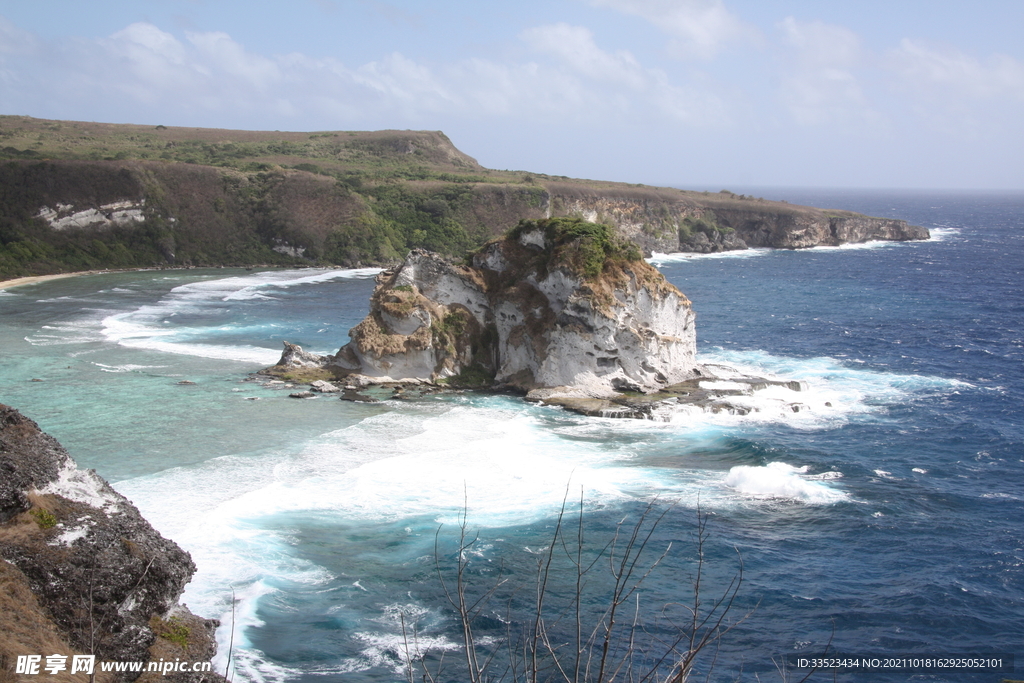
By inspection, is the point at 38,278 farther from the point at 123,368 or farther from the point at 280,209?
the point at 123,368

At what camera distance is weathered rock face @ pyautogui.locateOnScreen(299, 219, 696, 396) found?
42562mm

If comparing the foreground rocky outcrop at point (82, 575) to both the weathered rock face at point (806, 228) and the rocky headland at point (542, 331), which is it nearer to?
the rocky headland at point (542, 331)

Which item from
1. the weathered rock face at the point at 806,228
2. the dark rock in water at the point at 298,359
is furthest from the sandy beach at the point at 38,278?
the weathered rock face at the point at 806,228

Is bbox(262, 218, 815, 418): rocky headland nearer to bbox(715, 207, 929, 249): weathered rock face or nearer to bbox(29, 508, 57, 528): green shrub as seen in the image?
bbox(29, 508, 57, 528): green shrub

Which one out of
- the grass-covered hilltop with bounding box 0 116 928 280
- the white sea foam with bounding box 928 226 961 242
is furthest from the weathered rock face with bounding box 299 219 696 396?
the white sea foam with bounding box 928 226 961 242

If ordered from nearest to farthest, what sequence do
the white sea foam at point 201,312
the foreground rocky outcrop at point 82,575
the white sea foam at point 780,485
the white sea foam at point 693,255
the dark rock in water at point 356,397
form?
the foreground rocky outcrop at point 82,575 < the white sea foam at point 780,485 < the dark rock in water at point 356,397 < the white sea foam at point 201,312 < the white sea foam at point 693,255

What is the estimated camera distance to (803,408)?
40.8 meters

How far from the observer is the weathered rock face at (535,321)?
42.6 m

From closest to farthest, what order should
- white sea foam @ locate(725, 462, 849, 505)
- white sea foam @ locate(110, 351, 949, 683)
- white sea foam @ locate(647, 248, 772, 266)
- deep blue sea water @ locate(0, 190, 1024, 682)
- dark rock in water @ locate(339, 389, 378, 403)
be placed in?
deep blue sea water @ locate(0, 190, 1024, 682) → white sea foam @ locate(110, 351, 949, 683) → white sea foam @ locate(725, 462, 849, 505) → dark rock in water @ locate(339, 389, 378, 403) → white sea foam @ locate(647, 248, 772, 266)

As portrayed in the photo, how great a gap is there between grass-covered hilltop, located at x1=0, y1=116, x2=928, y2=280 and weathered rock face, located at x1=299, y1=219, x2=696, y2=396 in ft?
202

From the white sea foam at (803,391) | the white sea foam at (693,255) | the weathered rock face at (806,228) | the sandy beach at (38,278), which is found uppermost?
the weathered rock face at (806,228)

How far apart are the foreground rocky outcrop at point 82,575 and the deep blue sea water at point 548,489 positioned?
1.97 m

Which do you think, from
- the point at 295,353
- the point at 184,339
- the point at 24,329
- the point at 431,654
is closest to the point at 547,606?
the point at 431,654

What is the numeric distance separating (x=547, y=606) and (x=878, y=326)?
1949 inches
